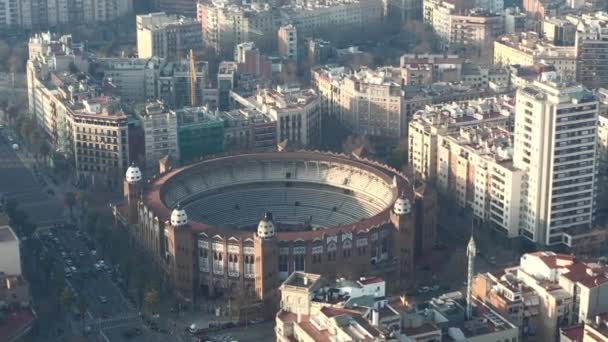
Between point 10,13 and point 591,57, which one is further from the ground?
point 10,13

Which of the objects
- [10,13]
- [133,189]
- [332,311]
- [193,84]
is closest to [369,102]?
[193,84]

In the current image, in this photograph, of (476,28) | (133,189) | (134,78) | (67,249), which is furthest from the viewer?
(476,28)

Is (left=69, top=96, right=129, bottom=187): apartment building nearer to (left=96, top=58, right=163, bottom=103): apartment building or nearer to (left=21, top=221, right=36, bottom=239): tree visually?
(left=21, top=221, right=36, bottom=239): tree

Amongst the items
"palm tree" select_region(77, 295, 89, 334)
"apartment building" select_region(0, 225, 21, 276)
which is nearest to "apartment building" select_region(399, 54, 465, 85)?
"palm tree" select_region(77, 295, 89, 334)

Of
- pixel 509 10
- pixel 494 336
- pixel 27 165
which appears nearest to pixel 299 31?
pixel 509 10

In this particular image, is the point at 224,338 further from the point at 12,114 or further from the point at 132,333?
the point at 12,114

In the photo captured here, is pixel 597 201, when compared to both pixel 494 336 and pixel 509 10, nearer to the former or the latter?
pixel 494 336
